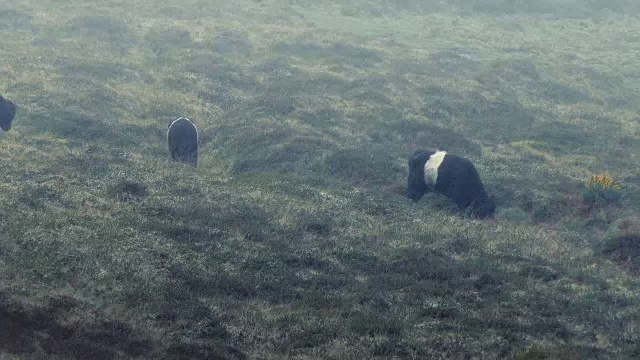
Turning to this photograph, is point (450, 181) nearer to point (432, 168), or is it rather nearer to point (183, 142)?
point (432, 168)

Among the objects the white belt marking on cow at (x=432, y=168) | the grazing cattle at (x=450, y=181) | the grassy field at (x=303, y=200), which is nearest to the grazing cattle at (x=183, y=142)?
the grassy field at (x=303, y=200)

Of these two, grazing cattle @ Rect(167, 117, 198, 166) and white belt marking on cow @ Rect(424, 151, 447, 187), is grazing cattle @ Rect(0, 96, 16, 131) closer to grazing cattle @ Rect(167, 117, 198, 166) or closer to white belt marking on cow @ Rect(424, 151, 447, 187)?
grazing cattle @ Rect(167, 117, 198, 166)

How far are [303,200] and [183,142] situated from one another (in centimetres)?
532

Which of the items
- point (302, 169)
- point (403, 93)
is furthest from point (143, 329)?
point (403, 93)

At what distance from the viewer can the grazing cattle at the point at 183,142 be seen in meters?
23.5

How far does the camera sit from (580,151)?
2714cm

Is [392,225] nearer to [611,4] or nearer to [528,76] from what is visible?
[528,76]

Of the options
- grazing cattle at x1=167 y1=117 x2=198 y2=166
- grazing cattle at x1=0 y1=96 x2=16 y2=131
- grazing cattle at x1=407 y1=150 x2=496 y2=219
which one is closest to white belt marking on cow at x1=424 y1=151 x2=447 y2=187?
grazing cattle at x1=407 y1=150 x2=496 y2=219

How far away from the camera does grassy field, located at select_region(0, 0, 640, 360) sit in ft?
42.3

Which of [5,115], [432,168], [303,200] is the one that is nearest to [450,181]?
[432,168]

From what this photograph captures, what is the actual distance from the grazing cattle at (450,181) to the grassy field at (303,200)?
1.28 feet

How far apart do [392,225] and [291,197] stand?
2.62 metres

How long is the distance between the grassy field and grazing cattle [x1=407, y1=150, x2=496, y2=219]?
39cm

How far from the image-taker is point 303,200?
19.8 metres
